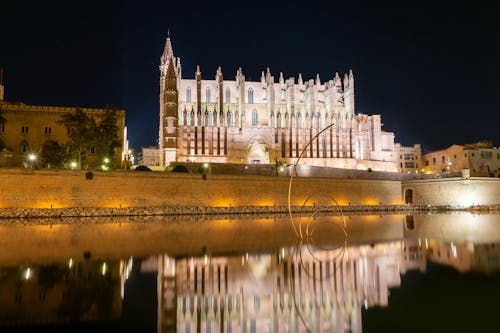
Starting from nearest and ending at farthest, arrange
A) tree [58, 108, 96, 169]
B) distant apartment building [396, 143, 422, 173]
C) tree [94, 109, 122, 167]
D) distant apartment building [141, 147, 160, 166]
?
tree [58, 108, 96, 169] < tree [94, 109, 122, 167] < distant apartment building [141, 147, 160, 166] < distant apartment building [396, 143, 422, 173]

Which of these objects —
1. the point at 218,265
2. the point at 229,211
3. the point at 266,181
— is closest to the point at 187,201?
the point at 229,211

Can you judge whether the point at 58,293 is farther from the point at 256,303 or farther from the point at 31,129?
the point at 31,129

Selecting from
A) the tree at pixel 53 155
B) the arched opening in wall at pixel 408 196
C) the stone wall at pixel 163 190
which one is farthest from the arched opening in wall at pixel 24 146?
the arched opening in wall at pixel 408 196

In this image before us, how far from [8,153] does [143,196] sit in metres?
15.8

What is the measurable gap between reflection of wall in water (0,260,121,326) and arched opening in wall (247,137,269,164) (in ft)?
147

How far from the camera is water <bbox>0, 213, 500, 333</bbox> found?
7043 mm

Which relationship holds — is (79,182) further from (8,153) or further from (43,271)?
(43,271)

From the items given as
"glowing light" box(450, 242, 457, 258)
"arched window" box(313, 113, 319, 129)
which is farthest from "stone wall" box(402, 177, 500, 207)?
"glowing light" box(450, 242, 457, 258)

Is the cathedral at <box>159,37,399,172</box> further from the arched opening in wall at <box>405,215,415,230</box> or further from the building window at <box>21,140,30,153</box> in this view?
the arched opening in wall at <box>405,215,415,230</box>

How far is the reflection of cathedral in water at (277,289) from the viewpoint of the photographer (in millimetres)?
7028

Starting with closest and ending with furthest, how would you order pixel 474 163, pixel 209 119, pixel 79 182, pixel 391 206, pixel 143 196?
pixel 79 182
pixel 143 196
pixel 391 206
pixel 209 119
pixel 474 163

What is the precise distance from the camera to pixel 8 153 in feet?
130

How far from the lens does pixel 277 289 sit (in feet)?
30.0

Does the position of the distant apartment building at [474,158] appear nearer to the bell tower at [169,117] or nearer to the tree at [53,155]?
the bell tower at [169,117]
